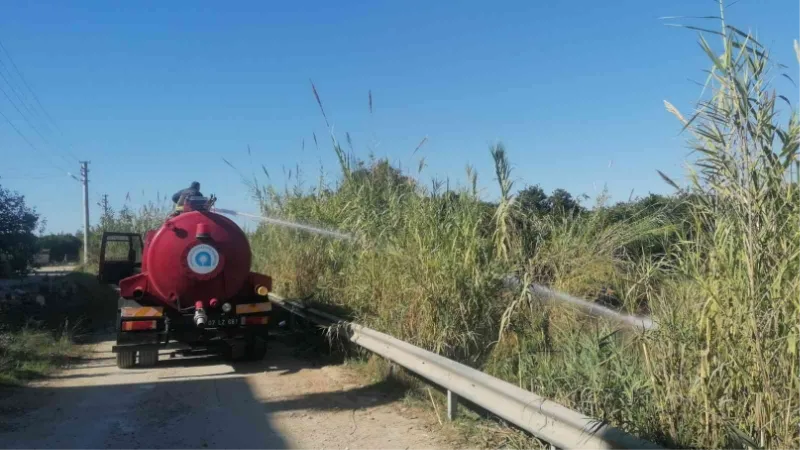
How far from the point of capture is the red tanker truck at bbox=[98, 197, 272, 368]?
9422 mm

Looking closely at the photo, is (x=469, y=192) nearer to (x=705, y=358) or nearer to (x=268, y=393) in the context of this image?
(x=268, y=393)

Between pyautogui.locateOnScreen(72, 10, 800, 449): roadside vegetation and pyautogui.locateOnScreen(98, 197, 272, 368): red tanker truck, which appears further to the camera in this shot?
pyautogui.locateOnScreen(98, 197, 272, 368): red tanker truck

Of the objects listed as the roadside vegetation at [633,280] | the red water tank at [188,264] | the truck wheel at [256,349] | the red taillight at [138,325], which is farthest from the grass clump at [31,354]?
the roadside vegetation at [633,280]

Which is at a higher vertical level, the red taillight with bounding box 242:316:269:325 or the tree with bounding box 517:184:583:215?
the tree with bounding box 517:184:583:215

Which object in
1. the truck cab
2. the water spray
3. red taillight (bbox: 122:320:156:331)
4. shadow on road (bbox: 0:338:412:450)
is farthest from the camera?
the truck cab

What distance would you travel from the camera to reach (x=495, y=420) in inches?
228

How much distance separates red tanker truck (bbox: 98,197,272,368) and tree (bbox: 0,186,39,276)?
33.0 feet

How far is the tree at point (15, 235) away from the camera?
17641 mm

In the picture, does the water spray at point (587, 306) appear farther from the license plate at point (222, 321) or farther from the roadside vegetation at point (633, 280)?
the license plate at point (222, 321)

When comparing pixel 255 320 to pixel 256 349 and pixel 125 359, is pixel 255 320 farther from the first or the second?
pixel 125 359

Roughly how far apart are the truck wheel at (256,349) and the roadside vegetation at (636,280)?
1.44 m

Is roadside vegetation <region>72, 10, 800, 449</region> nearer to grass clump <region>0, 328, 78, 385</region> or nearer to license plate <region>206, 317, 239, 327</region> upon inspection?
license plate <region>206, 317, 239, 327</region>

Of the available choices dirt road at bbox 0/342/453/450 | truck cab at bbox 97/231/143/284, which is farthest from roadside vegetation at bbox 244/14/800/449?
truck cab at bbox 97/231/143/284

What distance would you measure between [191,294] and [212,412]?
2.87 metres
